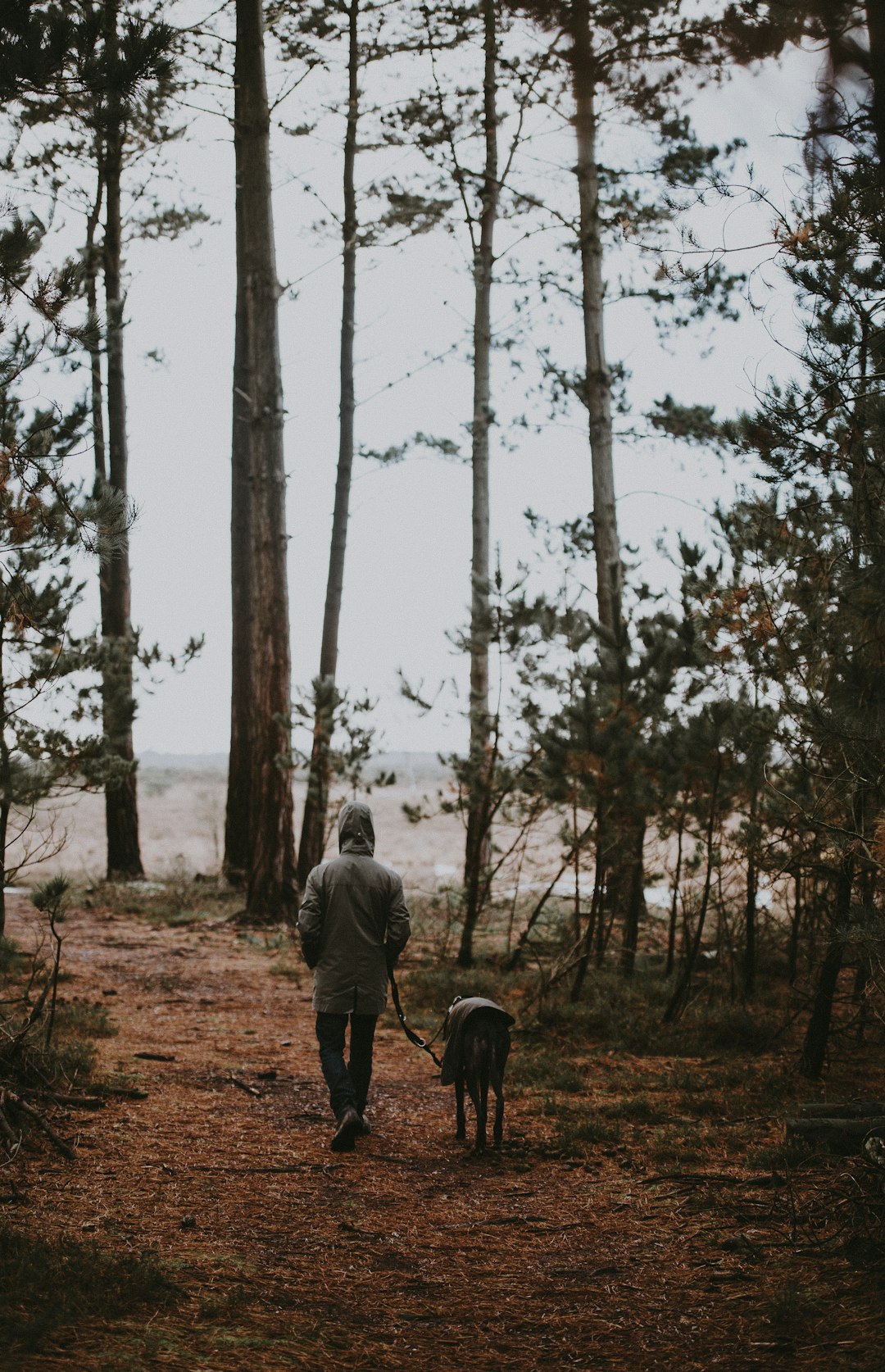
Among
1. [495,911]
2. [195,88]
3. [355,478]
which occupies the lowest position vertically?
[495,911]

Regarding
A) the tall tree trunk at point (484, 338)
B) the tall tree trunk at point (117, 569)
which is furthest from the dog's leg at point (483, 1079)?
the tall tree trunk at point (117, 569)

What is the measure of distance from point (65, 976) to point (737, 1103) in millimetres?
6074

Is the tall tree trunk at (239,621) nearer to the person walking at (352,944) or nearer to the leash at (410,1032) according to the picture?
the leash at (410,1032)

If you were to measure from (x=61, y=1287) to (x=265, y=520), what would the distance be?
10.4 m

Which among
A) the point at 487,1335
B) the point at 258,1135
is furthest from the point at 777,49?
the point at 258,1135

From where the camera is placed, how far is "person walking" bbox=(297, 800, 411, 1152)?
245 inches

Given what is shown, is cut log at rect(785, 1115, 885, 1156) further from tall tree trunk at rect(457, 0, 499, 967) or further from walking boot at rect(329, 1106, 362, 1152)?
tall tree trunk at rect(457, 0, 499, 967)

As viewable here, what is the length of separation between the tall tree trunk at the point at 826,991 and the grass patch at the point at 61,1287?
4.04 metres

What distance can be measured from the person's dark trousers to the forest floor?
253 millimetres

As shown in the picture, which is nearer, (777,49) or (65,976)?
(777,49)

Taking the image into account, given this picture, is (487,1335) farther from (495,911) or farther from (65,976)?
(495,911)

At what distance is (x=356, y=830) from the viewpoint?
21.2 ft

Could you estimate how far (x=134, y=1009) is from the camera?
29.8 feet

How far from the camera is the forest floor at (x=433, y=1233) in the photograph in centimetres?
351
